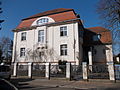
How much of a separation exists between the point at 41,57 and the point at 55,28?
6.45m

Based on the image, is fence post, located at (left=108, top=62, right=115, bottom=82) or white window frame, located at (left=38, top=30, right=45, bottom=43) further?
white window frame, located at (left=38, top=30, right=45, bottom=43)

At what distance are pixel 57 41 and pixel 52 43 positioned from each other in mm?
1116

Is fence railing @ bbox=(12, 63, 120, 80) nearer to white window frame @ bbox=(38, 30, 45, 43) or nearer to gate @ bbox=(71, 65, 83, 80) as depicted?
gate @ bbox=(71, 65, 83, 80)

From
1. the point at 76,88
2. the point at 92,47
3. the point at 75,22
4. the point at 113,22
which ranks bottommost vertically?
the point at 76,88

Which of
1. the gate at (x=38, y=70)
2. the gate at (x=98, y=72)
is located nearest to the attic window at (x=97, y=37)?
the gate at (x=98, y=72)

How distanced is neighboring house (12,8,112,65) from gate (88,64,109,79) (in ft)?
21.9

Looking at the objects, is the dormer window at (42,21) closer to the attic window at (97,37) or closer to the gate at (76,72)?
the attic window at (97,37)

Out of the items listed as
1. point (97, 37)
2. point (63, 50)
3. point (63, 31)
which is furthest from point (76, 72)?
point (97, 37)

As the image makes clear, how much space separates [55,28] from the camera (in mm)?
24328

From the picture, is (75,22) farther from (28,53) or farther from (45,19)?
(28,53)

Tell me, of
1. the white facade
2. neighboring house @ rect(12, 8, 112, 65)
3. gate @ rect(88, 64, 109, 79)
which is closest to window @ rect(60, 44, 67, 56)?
neighboring house @ rect(12, 8, 112, 65)

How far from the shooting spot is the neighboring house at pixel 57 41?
22.4 m

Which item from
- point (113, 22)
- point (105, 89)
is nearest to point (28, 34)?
point (113, 22)

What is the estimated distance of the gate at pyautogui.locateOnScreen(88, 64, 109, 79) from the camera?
1360 centimetres
